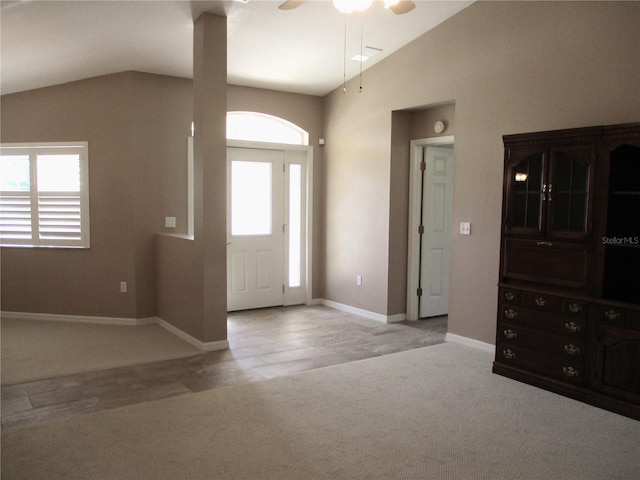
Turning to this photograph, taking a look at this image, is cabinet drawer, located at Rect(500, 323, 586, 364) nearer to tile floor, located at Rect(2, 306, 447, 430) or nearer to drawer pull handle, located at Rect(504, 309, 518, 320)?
drawer pull handle, located at Rect(504, 309, 518, 320)

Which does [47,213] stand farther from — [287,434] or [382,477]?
[382,477]

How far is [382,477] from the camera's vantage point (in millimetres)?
2576

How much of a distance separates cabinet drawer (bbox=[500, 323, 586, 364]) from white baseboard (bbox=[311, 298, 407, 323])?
195 cm

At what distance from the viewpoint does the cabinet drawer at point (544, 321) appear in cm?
Result: 360

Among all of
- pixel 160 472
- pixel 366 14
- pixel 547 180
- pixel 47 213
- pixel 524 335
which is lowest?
pixel 160 472

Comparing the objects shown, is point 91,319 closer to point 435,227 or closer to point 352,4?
point 435,227

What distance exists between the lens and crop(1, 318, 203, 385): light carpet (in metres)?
4.20

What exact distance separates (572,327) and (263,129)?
14.5 feet

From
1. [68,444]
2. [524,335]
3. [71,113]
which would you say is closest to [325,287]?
[524,335]

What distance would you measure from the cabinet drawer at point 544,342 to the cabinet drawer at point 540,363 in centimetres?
4

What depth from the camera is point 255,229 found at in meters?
6.49

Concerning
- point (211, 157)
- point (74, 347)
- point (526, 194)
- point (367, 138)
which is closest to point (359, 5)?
point (526, 194)

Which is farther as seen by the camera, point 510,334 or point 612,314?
point 510,334

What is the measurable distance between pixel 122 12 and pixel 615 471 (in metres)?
4.73
